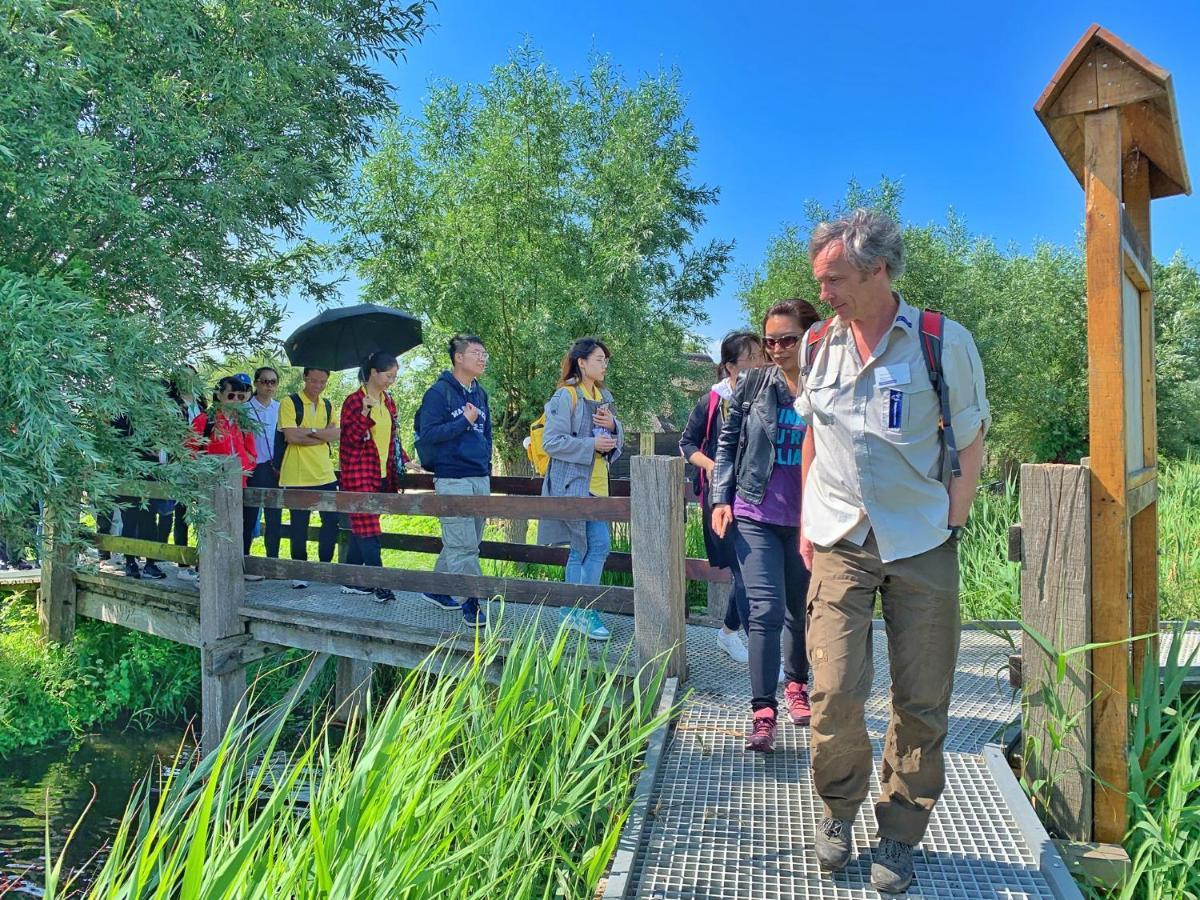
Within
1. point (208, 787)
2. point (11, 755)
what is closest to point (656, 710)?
point (208, 787)

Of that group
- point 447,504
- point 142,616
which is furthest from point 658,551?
point 142,616

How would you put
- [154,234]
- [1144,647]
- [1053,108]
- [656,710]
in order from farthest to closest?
1. [154,234]
2. [656,710]
3. [1144,647]
4. [1053,108]

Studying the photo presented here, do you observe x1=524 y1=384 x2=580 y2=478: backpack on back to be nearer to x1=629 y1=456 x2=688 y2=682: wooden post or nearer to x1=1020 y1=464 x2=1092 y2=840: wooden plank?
x1=629 y1=456 x2=688 y2=682: wooden post

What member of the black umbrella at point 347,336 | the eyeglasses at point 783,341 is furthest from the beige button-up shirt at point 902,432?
the black umbrella at point 347,336

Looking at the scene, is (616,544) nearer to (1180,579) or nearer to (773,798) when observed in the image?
(1180,579)

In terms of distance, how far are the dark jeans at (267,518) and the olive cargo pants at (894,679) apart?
200 inches

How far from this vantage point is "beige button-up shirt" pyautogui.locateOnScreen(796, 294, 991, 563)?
2.38 m

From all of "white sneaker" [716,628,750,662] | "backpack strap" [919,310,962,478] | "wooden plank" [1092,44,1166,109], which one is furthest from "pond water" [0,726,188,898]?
"wooden plank" [1092,44,1166,109]

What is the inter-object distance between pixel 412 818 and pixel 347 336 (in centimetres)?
615

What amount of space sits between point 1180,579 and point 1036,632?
428 cm

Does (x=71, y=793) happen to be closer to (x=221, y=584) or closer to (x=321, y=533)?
(x=221, y=584)

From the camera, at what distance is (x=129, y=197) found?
5.27m

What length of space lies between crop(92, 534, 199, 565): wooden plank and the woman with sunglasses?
441 centimetres

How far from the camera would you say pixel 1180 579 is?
6.06m
